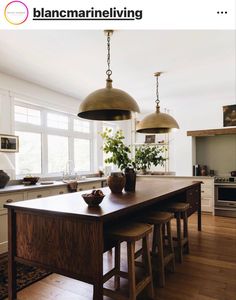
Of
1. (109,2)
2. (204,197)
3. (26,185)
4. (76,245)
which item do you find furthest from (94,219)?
(204,197)

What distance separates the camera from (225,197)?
516 centimetres

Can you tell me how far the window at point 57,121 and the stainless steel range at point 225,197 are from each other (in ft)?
11.7

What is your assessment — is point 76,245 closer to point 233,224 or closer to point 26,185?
point 26,185

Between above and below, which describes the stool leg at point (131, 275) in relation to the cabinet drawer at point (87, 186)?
below

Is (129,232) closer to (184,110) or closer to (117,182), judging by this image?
(117,182)

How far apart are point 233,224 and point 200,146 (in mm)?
2168

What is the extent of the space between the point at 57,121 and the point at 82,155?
1.08m

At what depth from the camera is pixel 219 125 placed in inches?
220

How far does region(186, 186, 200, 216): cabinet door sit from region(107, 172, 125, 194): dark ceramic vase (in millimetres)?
1328

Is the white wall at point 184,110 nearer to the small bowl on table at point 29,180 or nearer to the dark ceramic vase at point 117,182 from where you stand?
the small bowl on table at point 29,180

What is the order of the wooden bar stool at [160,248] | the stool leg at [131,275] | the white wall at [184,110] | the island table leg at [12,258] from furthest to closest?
the white wall at [184,110]
the wooden bar stool at [160,248]
the island table leg at [12,258]
the stool leg at [131,275]

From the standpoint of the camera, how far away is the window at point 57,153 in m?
4.89

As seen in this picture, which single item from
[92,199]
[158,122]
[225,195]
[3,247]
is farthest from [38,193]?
[225,195]

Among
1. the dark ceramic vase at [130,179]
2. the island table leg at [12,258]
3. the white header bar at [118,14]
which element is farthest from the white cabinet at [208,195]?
the island table leg at [12,258]
